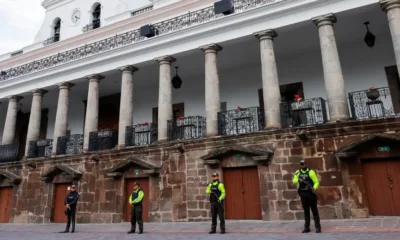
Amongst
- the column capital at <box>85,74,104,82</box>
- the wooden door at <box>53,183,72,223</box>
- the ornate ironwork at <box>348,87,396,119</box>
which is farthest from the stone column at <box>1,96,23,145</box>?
the ornate ironwork at <box>348,87,396,119</box>

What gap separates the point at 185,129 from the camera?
14391 millimetres

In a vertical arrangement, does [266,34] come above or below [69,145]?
above

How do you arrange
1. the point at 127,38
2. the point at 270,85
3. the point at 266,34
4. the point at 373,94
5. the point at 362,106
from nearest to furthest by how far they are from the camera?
the point at 373,94, the point at 362,106, the point at 270,85, the point at 266,34, the point at 127,38

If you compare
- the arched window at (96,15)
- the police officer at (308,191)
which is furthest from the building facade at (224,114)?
the police officer at (308,191)

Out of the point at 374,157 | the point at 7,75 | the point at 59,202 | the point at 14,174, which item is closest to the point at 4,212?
the point at 14,174

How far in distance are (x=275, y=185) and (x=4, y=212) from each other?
14.7 m

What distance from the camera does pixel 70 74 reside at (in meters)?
17.8

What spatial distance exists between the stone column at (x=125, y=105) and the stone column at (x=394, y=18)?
10908mm

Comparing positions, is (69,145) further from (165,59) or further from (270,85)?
(270,85)

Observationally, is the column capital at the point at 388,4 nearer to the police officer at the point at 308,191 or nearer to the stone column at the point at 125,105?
the police officer at the point at 308,191

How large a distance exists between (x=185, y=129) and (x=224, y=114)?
191cm

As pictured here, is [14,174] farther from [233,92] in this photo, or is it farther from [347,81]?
[347,81]

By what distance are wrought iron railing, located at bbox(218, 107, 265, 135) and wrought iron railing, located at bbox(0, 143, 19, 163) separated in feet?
39.7

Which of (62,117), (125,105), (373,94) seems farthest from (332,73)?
(62,117)
